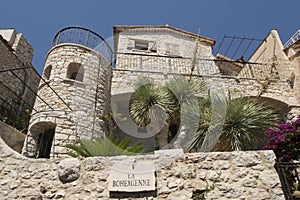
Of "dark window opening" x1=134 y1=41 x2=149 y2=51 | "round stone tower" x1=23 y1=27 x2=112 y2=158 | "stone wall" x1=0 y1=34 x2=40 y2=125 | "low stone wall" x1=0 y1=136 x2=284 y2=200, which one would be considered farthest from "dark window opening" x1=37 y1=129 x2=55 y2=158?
"dark window opening" x1=134 y1=41 x2=149 y2=51

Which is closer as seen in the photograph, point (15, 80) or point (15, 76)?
point (15, 76)

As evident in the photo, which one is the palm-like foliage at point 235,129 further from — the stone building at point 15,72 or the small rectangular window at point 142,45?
the small rectangular window at point 142,45

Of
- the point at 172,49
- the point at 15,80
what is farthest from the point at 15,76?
the point at 172,49

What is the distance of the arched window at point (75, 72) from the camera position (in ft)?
27.6

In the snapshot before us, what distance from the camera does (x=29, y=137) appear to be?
700 centimetres

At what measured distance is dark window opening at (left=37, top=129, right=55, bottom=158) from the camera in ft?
22.9

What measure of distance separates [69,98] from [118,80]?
2.54m

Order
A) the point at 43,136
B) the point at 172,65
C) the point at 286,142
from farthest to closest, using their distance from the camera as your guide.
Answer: the point at 172,65
the point at 43,136
the point at 286,142

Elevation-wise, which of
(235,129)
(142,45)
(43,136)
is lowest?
(235,129)

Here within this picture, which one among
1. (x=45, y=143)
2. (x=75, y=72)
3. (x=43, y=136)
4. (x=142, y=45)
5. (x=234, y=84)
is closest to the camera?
(x=45, y=143)

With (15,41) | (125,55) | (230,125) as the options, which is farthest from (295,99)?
(15,41)

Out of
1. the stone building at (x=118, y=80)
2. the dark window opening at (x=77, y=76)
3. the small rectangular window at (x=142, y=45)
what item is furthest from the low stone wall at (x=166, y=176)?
the small rectangular window at (x=142, y=45)

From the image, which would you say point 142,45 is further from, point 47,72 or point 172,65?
point 47,72

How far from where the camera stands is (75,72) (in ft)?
28.6
